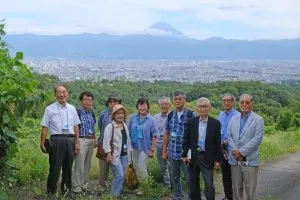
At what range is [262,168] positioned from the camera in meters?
10.5

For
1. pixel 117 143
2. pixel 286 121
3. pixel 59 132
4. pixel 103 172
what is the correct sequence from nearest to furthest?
pixel 59 132 → pixel 117 143 → pixel 103 172 → pixel 286 121

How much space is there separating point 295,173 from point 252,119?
4540 mm

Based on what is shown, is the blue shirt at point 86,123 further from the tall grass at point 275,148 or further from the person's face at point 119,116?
the tall grass at point 275,148

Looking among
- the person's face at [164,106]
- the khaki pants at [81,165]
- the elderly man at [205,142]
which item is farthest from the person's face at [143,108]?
the elderly man at [205,142]

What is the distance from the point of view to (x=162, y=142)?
24.7 feet

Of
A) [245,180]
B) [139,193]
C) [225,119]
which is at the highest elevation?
[225,119]

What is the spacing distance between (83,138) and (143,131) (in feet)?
3.12

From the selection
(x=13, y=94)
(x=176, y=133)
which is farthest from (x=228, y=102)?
(x=13, y=94)

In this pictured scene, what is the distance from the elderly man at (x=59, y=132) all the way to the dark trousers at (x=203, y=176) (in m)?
1.79

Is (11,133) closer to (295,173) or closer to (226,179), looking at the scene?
(226,179)

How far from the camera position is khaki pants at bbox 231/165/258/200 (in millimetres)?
6141

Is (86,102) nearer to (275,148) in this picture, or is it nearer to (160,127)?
(160,127)

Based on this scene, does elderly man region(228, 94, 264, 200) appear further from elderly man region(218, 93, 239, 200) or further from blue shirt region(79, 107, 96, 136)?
blue shirt region(79, 107, 96, 136)

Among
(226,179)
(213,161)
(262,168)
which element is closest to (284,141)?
(262,168)
